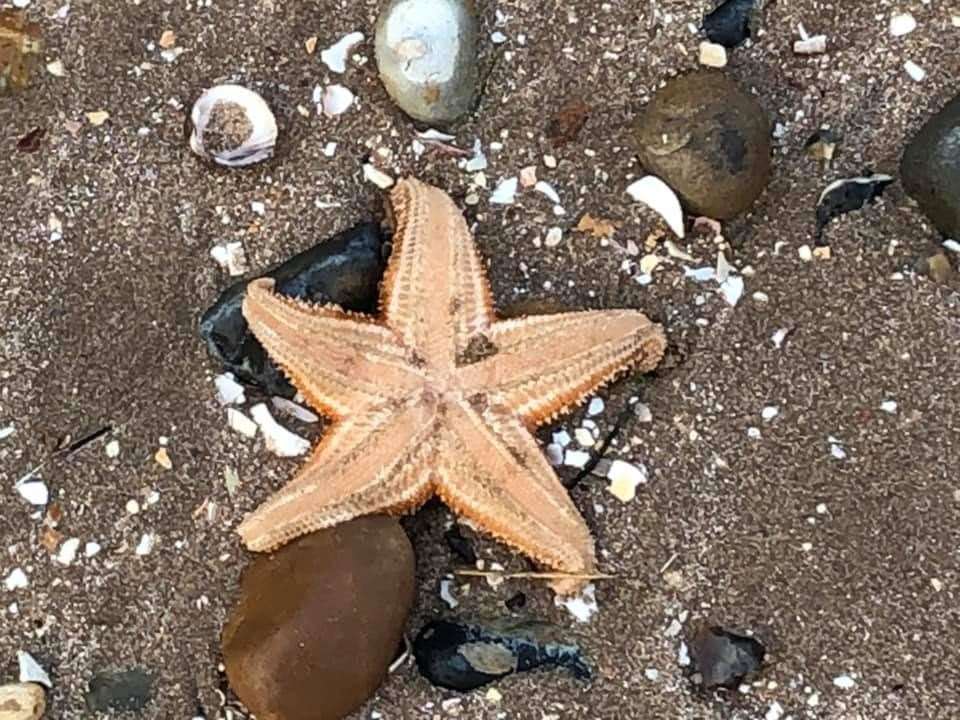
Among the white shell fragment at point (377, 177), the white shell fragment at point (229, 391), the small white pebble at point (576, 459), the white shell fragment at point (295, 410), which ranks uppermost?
the white shell fragment at point (377, 177)

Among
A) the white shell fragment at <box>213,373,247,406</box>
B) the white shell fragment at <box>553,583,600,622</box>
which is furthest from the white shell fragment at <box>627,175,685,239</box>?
the white shell fragment at <box>213,373,247,406</box>

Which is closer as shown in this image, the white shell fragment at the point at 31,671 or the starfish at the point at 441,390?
the starfish at the point at 441,390

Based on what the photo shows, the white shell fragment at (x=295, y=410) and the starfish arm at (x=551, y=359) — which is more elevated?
the starfish arm at (x=551, y=359)

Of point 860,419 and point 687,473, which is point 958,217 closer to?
point 860,419

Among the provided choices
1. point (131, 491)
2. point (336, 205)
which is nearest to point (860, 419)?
Answer: point (336, 205)

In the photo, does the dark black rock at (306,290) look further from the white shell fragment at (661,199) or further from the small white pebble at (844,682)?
the small white pebble at (844,682)

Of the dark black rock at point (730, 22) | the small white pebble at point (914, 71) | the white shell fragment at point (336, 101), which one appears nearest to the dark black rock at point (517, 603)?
the white shell fragment at point (336, 101)

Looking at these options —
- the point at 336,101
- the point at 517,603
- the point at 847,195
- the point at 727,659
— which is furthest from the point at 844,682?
the point at 336,101

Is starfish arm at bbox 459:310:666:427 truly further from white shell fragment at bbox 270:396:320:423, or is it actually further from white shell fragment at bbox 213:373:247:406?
white shell fragment at bbox 213:373:247:406
